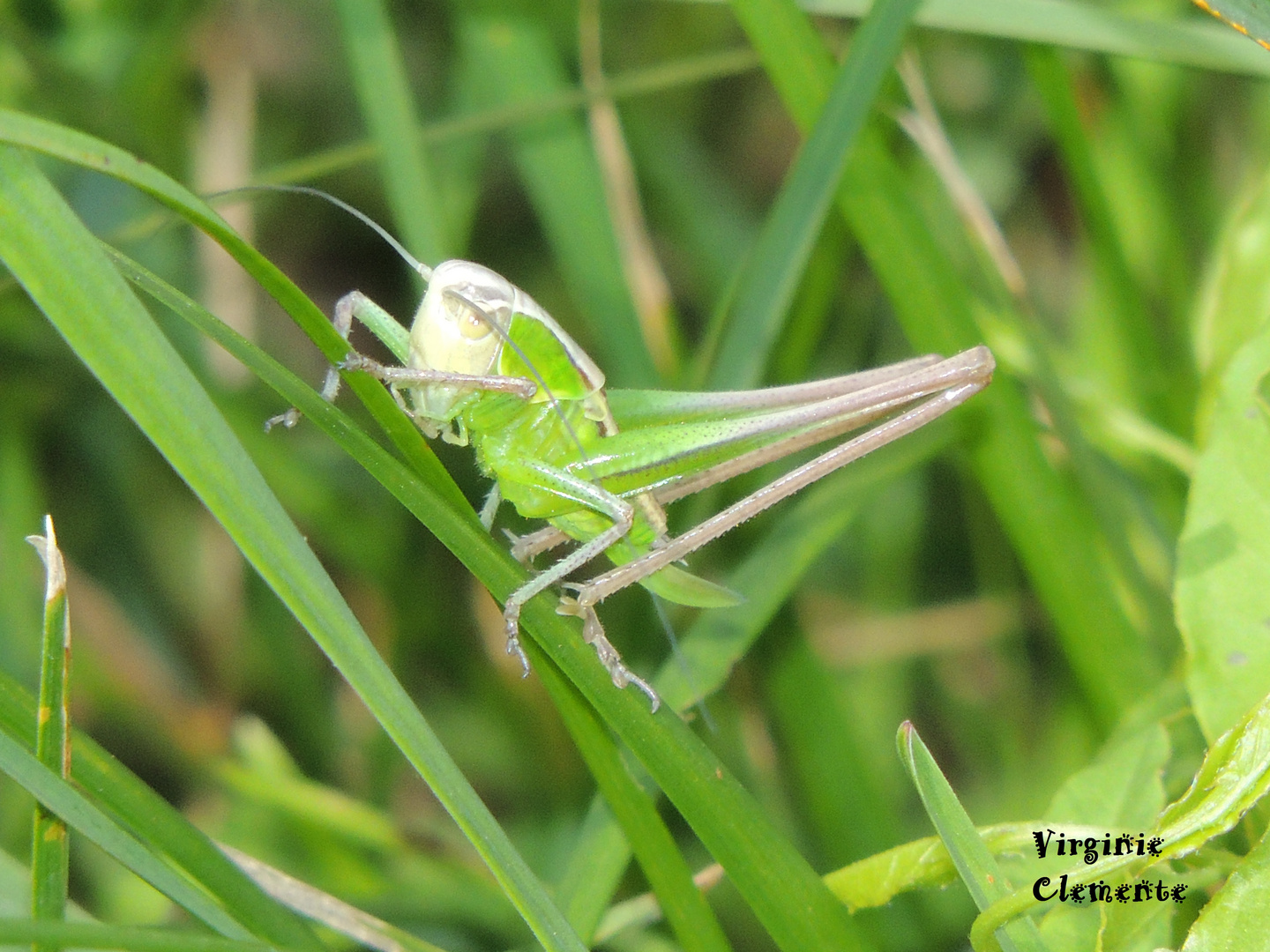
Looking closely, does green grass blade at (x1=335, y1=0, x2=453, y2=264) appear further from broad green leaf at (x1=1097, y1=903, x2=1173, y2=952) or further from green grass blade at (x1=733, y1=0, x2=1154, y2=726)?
broad green leaf at (x1=1097, y1=903, x2=1173, y2=952)

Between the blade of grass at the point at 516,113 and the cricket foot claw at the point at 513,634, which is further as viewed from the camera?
the blade of grass at the point at 516,113

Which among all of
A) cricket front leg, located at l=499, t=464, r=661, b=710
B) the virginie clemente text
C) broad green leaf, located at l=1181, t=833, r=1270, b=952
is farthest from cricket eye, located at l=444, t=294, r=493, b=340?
broad green leaf, located at l=1181, t=833, r=1270, b=952

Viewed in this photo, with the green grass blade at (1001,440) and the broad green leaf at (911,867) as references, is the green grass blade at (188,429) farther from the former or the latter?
the green grass blade at (1001,440)

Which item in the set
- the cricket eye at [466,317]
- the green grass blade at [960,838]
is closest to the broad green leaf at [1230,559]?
the green grass blade at [960,838]

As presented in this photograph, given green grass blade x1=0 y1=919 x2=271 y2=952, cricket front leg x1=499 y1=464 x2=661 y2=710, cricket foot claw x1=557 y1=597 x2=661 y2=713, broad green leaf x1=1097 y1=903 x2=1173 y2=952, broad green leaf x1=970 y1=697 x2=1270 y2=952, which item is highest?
cricket front leg x1=499 y1=464 x2=661 y2=710

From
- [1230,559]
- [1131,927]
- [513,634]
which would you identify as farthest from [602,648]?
[1230,559]

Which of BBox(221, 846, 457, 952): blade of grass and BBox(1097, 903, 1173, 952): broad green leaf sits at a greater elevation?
BBox(221, 846, 457, 952): blade of grass

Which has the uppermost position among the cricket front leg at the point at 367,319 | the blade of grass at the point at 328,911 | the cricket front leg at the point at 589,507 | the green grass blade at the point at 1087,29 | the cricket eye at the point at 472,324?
the green grass blade at the point at 1087,29
